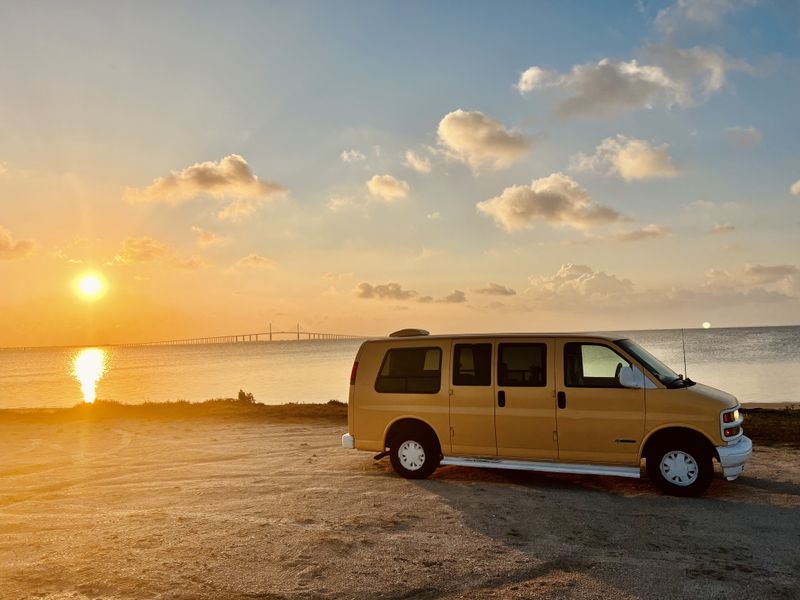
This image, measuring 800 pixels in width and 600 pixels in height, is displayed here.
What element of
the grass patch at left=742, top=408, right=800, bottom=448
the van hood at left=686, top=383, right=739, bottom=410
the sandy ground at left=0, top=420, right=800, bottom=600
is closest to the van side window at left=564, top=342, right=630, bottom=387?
the van hood at left=686, top=383, right=739, bottom=410

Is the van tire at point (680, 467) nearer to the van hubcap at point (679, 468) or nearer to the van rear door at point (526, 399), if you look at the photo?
the van hubcap at point (679, 468)

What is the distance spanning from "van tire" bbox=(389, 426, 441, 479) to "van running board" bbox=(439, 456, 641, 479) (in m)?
0.21

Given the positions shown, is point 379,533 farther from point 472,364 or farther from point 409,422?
point 472,364

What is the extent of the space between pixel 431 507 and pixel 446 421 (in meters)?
1.88

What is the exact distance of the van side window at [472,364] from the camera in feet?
33.2

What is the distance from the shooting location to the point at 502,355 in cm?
1006

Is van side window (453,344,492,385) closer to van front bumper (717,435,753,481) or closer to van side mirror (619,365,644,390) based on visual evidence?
van side mirror (619,365,644,390)

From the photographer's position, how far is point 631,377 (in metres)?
9.32

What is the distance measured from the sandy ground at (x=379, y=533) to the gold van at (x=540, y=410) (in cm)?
45

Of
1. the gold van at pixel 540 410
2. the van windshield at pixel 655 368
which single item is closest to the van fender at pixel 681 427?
the gold van at pixel 540 410

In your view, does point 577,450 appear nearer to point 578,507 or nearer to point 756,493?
point 578,507

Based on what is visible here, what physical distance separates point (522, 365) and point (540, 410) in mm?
722

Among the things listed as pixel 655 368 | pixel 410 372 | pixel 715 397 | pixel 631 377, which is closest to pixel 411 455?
pixel 410 372

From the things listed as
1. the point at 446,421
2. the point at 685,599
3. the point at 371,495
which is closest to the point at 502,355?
the point at 446,421
